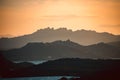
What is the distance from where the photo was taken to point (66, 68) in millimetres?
3984

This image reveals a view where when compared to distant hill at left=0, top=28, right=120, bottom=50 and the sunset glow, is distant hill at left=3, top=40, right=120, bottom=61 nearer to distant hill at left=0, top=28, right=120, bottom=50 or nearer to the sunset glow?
distant hill at left=0, top=28, right=120, bottom=50

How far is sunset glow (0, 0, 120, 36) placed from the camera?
402 cm

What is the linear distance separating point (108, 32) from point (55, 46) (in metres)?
0.58

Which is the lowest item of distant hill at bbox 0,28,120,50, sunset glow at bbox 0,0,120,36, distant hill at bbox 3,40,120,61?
distant hill at bbox 3,40,120,61

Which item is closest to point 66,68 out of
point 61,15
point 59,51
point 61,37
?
point 59,51

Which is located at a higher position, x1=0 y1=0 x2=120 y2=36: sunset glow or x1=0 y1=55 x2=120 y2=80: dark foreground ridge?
x1=0 y1=0 x2=120 y2=36: sunset glow

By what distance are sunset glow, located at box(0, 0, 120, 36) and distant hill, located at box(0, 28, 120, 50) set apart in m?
0.05

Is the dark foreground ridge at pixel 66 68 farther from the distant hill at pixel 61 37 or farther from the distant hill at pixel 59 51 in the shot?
the distant hill at pixel 61 37

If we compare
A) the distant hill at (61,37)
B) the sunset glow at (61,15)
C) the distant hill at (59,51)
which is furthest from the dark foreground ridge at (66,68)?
the sunset glow at (61,15)

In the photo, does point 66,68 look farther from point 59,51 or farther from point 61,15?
point 61,15

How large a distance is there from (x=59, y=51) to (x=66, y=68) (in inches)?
7.7

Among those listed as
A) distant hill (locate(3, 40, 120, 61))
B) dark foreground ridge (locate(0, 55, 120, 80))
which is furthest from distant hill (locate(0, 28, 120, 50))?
dark foreground ridge (locate(0, 55, 120, 80))

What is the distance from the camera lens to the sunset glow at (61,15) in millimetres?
4023

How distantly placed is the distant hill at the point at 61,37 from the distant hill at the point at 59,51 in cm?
4
